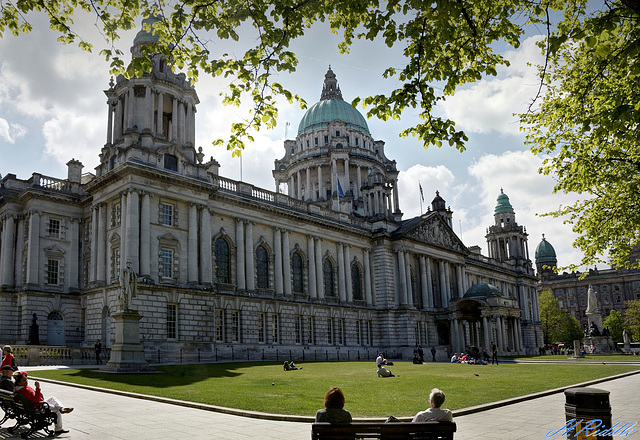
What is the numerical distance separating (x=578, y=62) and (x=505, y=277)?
76953mm


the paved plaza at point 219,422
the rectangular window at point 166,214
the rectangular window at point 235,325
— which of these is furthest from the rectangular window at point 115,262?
the paved plaza at point 219,422

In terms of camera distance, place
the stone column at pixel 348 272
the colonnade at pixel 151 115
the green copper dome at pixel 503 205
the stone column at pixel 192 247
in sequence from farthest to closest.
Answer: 1. the green copper dome at pixel 503 205
2. the stone column at pixel 348 272
3. the colonnade at pixel 151 115
4. the stone column at pixel 192 247

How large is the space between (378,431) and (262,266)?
42.5 m

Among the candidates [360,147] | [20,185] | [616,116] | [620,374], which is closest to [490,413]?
[616,116]

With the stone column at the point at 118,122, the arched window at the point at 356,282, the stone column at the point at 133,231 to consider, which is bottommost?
the arched window at the point at 356,282

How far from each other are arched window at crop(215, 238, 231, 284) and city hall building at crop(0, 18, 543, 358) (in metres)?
0.14

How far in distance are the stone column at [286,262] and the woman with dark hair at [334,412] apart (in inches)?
1672

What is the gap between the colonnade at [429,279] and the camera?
62.3 m

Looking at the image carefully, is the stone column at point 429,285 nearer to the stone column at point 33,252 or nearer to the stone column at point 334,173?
the stone column at point 334,173

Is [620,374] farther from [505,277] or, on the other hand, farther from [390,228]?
[505,277]

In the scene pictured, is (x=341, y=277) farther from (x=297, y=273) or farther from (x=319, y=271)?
(x=297, y=273)

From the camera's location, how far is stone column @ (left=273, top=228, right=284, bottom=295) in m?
50.2

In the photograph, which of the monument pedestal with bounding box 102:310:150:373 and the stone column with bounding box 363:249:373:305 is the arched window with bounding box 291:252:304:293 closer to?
the stone column with bounding box 363:249:373:305

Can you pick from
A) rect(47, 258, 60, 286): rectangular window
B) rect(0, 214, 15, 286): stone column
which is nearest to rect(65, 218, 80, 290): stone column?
rect(47, 258, 60, 286): rectangular window
